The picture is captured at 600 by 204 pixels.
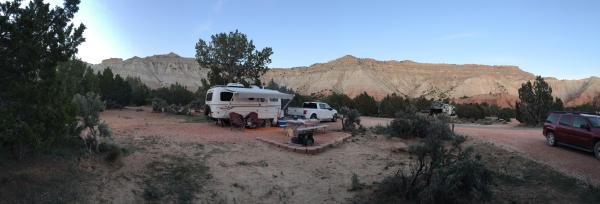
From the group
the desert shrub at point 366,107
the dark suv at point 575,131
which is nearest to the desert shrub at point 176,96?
→ the desert shrub at point 366,107

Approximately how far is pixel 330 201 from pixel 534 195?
468 centimetres

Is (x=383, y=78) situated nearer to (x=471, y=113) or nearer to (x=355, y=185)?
(x=471, y=113)

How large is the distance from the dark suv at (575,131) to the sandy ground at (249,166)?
16.7 feet

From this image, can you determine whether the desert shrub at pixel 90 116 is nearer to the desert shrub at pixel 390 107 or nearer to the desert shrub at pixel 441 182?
the desert shrub at pixel 441 182

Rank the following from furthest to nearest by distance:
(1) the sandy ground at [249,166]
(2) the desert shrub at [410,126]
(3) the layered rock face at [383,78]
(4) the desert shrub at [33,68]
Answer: (3) the layered rock face at [383,78] < (2) the desert shrub at [410,126] < (1) the sandy ground at [249,166] < (4) the desert shrub at [33,68]

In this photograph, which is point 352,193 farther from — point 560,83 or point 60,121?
Answer: point 560,83

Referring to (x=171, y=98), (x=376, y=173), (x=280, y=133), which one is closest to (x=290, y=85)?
(x=171, y=98)

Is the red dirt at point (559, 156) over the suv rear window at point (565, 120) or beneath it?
beneath

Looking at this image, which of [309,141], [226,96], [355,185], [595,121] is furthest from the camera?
[226,96]

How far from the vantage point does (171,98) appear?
40594mm

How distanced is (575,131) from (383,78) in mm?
80152

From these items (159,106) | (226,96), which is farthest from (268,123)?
(159,106)

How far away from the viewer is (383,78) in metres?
92.4

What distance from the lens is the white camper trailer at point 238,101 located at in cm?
1895
